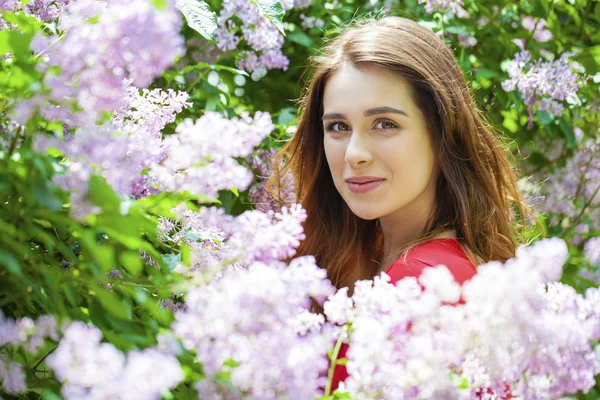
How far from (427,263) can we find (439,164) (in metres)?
0.40

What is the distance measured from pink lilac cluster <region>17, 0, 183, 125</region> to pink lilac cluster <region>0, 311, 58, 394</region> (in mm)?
250

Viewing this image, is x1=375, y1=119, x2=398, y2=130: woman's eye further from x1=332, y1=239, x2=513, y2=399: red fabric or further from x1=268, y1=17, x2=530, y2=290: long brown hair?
x1=332, y1=239, x2=513, y2=399: red fabric

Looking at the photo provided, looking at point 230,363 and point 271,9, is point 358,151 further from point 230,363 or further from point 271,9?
point 230,363

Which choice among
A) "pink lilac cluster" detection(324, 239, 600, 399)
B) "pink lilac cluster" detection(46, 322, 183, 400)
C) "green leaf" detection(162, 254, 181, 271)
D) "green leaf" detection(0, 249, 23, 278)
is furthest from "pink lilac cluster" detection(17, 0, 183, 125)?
"green leaf" detection(162, 254, 181, 271)

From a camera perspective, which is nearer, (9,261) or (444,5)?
(9,261)

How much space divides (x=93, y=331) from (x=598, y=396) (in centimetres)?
255

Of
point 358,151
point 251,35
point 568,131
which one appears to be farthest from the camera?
point 568,131

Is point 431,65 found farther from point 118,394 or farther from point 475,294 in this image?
point 118,394

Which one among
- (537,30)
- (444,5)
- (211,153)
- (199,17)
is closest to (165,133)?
(199,17)

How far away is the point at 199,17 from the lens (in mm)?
1700

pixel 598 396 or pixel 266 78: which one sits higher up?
pixel 266 78

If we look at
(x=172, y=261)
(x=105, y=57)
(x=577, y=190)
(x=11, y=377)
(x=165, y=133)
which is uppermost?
(x=105, y=57)

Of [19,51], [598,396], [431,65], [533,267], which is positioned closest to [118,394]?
[19,51]

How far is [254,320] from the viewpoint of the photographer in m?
0.91
